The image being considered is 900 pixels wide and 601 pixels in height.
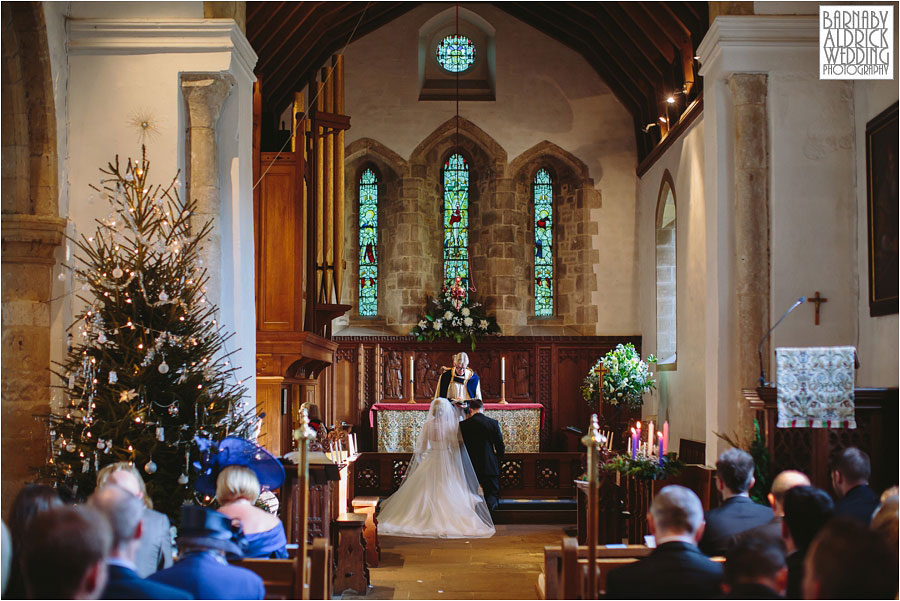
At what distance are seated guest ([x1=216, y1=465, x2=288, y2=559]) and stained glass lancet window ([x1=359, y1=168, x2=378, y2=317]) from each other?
934 cm

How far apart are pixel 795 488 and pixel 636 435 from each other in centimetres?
353

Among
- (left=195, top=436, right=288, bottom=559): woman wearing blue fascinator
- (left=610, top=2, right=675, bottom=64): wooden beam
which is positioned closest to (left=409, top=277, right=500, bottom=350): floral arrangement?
(left=610, top=2, right=675, bottom=64): wooden beam

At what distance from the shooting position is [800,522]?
3.34m

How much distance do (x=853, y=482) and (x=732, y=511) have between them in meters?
0.59

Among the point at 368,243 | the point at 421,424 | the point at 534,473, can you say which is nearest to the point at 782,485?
the point at 534,473

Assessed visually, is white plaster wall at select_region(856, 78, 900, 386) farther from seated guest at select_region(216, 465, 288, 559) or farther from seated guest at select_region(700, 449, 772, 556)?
seated guest at select_region(216, 465, 288, 559)

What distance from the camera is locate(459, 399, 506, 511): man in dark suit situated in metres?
9.21

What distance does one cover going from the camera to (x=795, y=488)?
11.3ft

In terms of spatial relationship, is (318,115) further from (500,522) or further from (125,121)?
(500,522)

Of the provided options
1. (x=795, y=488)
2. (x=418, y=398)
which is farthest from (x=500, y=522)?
(x=795, y=488)

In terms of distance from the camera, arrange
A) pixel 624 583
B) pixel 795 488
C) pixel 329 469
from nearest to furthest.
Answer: pixel 624 583
pixel 795 488
pixel 329 469

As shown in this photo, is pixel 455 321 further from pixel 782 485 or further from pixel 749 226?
pixel 782 485

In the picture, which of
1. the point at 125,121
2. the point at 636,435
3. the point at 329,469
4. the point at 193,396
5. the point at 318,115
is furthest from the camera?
the point at 318,115

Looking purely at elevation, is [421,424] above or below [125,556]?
below
